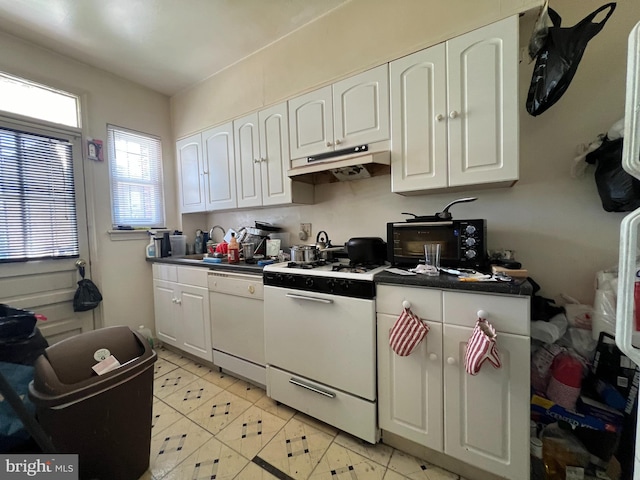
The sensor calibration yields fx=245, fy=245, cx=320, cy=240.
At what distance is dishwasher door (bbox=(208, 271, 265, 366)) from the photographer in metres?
1.75

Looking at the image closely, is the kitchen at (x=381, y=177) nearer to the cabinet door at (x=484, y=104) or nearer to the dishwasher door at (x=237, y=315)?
the cabinet door at (x=484, y=104)

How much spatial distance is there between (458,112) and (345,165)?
0.67 m

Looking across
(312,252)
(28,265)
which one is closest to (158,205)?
(28,265)

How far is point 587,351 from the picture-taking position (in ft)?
3.84

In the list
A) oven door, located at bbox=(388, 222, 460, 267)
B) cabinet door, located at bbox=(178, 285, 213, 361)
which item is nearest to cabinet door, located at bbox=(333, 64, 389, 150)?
oven door, located at bbox=(388, 222, 460, 267)

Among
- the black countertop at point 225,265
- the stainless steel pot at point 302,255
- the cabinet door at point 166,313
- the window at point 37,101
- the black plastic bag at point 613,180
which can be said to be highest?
the window at point 37,101

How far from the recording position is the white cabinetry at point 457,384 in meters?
1.02

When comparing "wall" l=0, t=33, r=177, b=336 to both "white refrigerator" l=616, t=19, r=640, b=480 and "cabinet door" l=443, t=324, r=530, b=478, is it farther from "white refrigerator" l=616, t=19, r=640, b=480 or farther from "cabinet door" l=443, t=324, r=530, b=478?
"white refrigerator" l=616, t=19, r=640, b=480

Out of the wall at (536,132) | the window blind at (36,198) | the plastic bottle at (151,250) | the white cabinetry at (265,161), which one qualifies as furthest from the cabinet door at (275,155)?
the window blind at (36,198)

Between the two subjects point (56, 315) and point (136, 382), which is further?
point (56, 315)

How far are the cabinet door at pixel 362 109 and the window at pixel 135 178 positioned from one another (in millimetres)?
2201

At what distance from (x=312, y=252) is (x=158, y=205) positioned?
82.9 inches

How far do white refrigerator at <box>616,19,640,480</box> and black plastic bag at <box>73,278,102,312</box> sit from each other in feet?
10.3

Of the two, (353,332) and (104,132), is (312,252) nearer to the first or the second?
(353,332)
